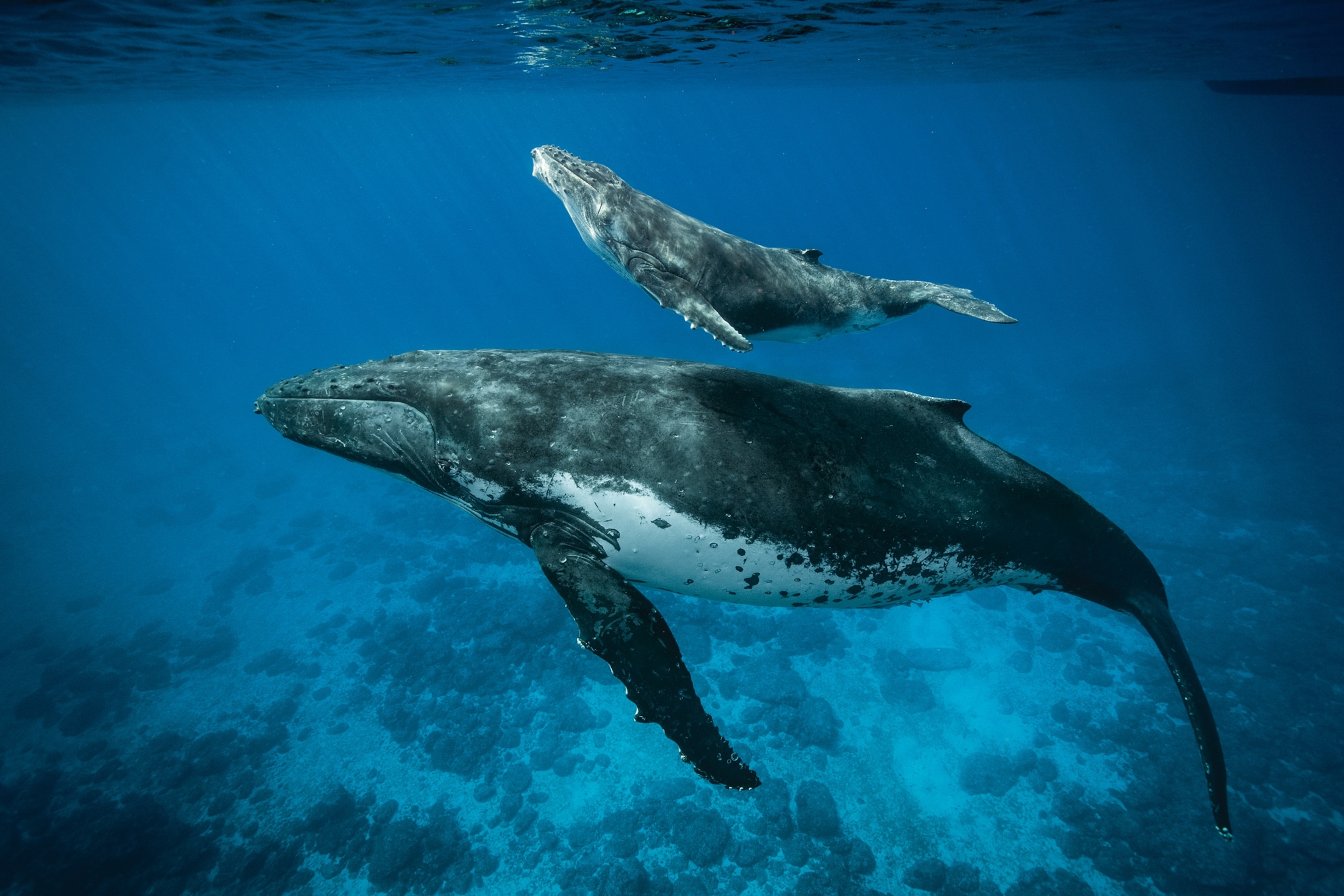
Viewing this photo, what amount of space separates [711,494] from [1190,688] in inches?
172

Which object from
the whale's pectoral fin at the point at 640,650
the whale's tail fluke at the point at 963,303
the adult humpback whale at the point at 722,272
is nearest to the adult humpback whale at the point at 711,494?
the whale's pectoral fin at the point at 640,650

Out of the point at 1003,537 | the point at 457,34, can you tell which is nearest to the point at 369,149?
the point at 457,34

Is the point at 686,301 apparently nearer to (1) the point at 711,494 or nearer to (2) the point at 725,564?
(1) the point at 711,494

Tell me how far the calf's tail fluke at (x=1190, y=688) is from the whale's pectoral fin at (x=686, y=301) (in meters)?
4.11

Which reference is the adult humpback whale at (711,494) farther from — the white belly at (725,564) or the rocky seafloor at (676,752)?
the rocky seafloor at (676,752)

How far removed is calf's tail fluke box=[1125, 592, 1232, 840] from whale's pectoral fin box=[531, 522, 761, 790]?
3.57 m

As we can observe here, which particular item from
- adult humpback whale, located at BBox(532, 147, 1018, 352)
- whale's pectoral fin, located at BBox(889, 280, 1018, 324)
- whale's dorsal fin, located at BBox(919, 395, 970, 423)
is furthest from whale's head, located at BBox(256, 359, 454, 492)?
whale's pectoral fin, located at BBox(889, 280, 1018, 324)

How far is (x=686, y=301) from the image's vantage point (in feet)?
20.9

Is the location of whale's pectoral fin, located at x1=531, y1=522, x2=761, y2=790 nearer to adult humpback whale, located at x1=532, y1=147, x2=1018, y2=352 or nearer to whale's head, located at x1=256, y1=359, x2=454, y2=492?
whale's head, located at x1=256, y1=359, x2=454, y2=492

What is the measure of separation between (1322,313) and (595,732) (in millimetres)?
89665

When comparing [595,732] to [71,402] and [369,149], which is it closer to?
[71,402]

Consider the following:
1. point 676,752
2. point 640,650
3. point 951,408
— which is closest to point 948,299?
point 951,408

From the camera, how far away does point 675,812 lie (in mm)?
10891

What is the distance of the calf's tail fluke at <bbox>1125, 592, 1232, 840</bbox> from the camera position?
4.32m
